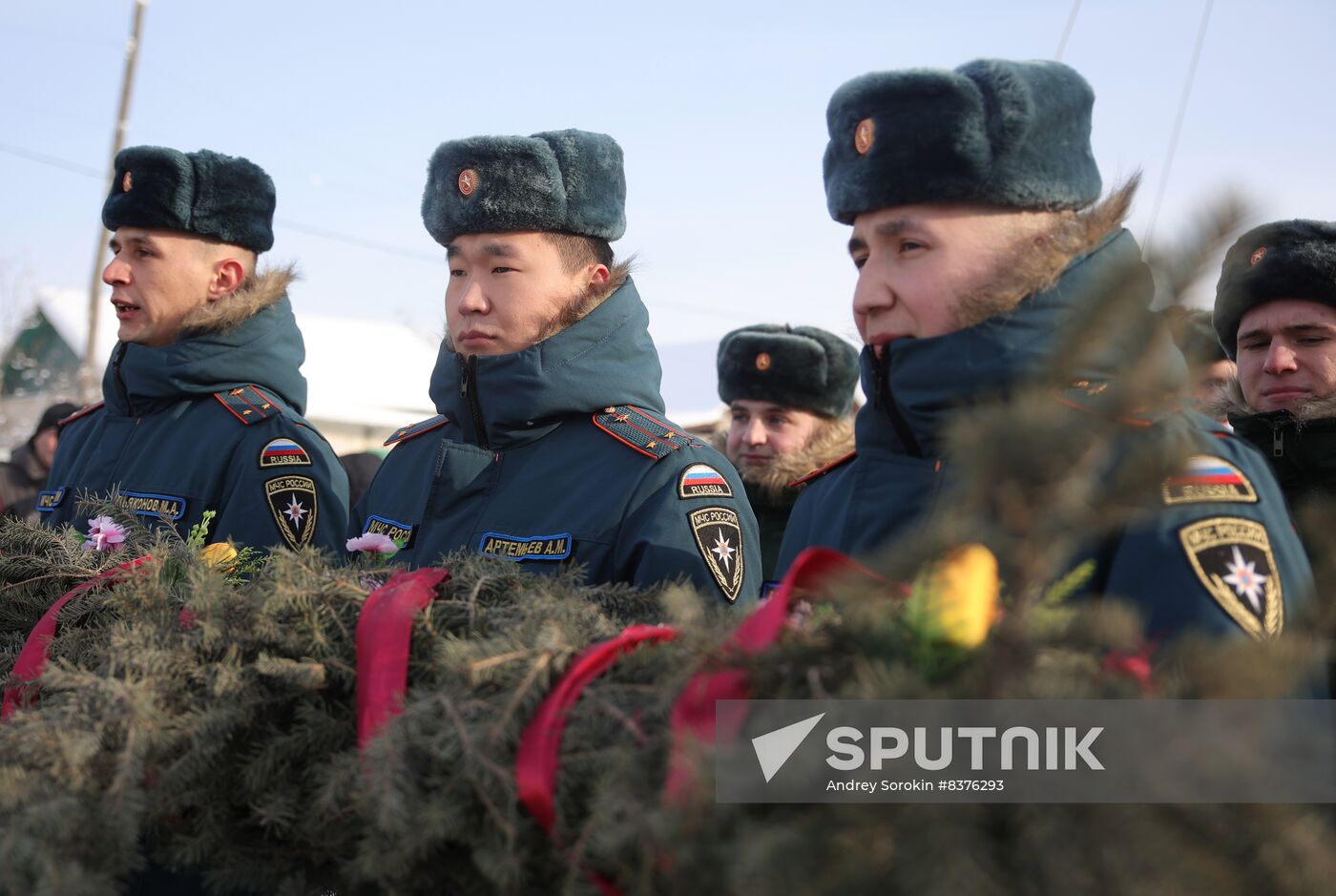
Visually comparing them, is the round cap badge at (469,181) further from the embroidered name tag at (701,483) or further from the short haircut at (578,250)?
the embroidered name tag at (701,483)

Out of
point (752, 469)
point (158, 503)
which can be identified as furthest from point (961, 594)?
point (752, 469)

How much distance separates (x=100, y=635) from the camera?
6.55ft

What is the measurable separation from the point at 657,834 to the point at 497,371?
7.38ft

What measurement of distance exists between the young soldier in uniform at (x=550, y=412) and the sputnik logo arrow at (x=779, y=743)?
5.64 ft

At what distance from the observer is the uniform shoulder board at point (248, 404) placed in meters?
4.19

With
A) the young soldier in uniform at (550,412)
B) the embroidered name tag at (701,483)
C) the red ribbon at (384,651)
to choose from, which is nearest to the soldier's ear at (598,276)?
the young soldier in uniform at (550,412)

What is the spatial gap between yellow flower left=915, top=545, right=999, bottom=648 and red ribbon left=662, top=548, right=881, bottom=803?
77 mm

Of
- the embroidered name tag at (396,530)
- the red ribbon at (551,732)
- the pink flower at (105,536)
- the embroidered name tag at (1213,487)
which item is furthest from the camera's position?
the embroidered name tag at (396,530)

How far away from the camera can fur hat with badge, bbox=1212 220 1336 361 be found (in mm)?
3480

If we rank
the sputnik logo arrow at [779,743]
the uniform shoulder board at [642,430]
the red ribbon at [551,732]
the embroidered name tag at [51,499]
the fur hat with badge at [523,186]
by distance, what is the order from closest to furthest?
the sputnik logo arrow at [779,743]
the red ribbon at [551,732]
the uniform shoulder board at [642,430]
the fur hat with badge at [523,186]
the embroidered name tag at [51,499]

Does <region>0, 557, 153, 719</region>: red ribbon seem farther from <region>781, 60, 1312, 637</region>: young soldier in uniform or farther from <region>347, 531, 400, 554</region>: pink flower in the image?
<region>781, 60, 1312, 637</region>: young soldier in uniform

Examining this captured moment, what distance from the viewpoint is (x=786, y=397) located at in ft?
18.7

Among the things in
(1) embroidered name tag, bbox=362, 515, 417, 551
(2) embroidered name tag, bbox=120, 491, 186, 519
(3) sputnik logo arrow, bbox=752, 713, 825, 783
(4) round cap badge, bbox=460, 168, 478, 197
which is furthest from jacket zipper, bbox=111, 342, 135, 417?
(3) sputnik logo arrow, bbox=752, 713, 825, 783

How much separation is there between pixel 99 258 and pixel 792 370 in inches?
601
